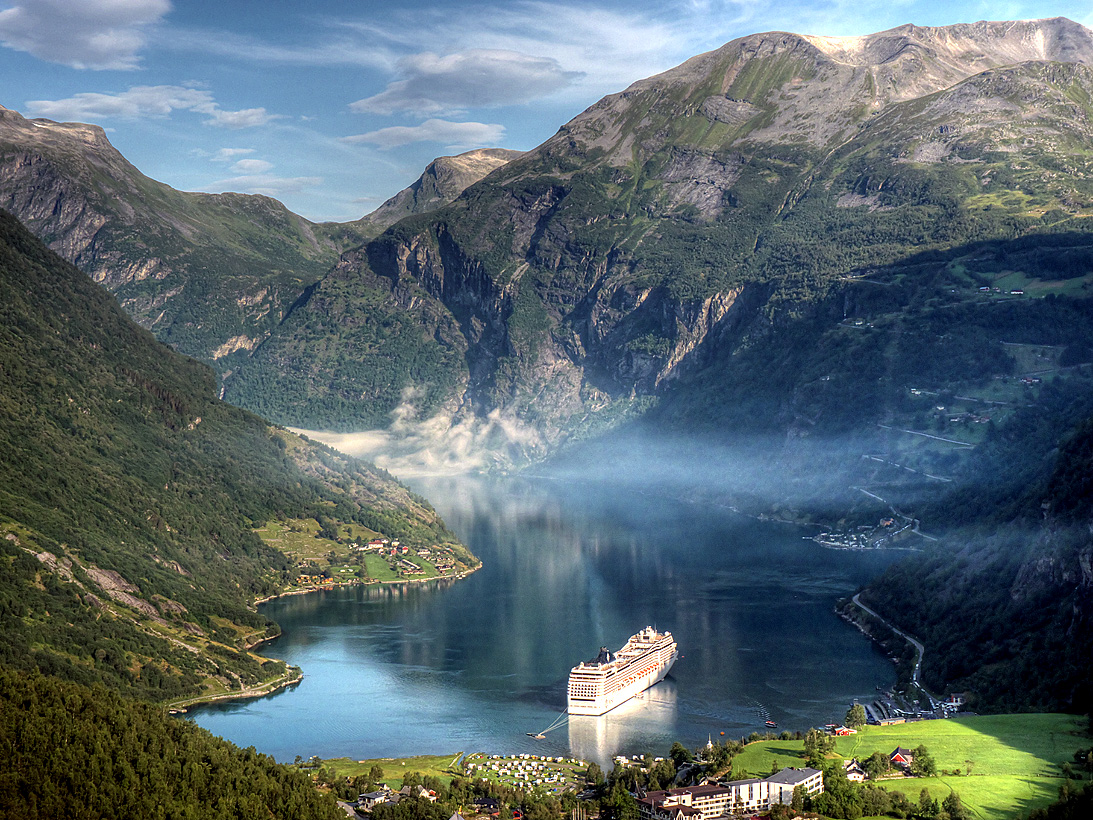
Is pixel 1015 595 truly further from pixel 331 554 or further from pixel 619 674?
pixel 331 554

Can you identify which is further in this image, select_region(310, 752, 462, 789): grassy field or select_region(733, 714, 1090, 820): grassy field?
select_region(310, 752, 462, 789): grassy field

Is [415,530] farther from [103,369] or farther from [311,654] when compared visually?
[311,654]

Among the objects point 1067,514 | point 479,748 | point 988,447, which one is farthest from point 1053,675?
point 988,447

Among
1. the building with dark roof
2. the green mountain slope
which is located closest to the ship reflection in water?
the building with dark roof

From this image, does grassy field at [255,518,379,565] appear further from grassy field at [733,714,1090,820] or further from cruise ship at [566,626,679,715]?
grassy field at [733,714,1090,820]

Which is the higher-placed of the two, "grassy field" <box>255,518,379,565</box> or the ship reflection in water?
"grassy field" <box>255,518,379,565</box>

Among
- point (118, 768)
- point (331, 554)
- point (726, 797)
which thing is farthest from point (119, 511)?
point (726, 797)
